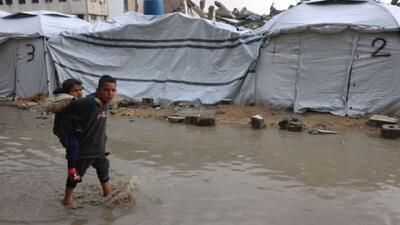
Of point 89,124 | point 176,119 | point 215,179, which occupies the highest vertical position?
point 89,124

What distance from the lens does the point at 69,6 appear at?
144 ft

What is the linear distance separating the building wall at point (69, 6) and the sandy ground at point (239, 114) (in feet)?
102

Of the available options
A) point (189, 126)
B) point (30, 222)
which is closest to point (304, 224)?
point (30, 222)

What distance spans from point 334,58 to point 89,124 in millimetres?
8071

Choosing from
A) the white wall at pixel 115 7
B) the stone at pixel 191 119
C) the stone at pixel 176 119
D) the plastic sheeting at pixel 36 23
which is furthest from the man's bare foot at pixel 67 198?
the white wall at pixel 115 7

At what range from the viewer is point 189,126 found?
10.2 metres

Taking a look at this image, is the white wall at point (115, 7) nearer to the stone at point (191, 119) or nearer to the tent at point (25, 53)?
the tent at point (25, 53)

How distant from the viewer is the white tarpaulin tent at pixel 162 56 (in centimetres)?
1323

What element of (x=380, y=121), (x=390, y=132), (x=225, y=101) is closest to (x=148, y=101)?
(x=225, y=101)

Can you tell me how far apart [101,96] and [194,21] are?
9.23 metres

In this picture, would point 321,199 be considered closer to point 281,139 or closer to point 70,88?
point 70,88

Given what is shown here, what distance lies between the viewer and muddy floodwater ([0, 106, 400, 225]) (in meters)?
4.73

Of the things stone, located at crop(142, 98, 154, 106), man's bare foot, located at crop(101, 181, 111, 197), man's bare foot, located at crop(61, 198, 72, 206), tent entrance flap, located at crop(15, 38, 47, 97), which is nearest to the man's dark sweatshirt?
man's bare foot, located at crop(101, 181, 111, 197)

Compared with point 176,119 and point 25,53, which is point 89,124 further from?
point 25,53
